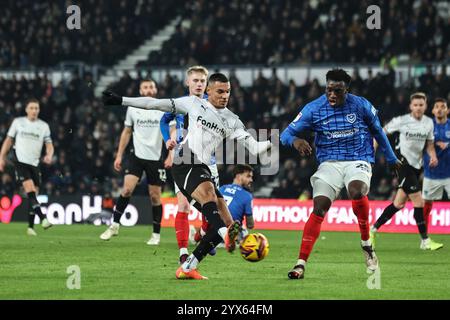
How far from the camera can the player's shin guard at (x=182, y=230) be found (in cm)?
1219

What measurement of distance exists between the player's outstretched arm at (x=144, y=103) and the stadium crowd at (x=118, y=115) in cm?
1340

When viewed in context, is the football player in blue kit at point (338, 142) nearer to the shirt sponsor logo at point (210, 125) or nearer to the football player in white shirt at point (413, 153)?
the shirt sponsor logo at point (210, 125)

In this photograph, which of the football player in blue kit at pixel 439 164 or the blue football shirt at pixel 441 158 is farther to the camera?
the blue football shirt at pixel 441 158

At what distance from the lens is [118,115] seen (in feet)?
94.6

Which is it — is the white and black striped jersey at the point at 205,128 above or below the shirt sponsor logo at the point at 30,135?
above

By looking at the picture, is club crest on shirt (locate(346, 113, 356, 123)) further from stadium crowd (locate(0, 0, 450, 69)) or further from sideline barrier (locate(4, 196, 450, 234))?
stadium crowd (locate(0, 0, 450, 69))

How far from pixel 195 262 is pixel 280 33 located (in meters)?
19.1

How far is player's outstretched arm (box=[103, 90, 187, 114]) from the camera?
9812mm

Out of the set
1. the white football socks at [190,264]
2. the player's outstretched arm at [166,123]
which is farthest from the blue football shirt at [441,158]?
the white football socks at [190,264]

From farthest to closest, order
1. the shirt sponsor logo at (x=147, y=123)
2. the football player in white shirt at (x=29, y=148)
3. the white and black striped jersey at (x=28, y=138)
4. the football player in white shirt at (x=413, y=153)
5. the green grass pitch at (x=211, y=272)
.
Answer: the white and black striped jersey at (x=28, y=138), the football player in white shirt at (x=29, y=148), the shirt sponsor logo at (x=147, y=123), the football player in white shirt at (x=413, y=153), the green grass pitch at (x=211, y=272)

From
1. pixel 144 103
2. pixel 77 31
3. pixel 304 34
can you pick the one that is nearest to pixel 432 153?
pixel 144 103

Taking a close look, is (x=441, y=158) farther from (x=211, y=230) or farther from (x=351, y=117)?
(x=211, y=230)
